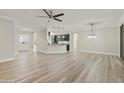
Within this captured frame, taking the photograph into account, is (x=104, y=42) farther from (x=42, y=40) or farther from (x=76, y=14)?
(x=42, y=40)

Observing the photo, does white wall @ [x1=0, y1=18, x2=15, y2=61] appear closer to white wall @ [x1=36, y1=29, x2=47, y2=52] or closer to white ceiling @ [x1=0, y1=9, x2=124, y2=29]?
white ceiling @ [x1=0, y1=9, x2=124, y2=29]

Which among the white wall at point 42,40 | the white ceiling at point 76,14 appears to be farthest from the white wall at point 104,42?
the white wall at point 42,40

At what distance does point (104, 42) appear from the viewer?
9.71 m

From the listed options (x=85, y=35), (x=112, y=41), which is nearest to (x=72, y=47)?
(x=85, y=35)

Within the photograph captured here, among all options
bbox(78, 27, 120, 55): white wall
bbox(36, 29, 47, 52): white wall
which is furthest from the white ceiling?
bbox(36, 29, 47, 52): white wall

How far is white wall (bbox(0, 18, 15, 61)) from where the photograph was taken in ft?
19.0

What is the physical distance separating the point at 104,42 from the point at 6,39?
8264 mm

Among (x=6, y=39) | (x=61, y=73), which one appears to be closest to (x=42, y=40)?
(x=6, y=39)

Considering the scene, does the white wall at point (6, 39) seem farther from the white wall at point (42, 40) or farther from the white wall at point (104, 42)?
the white wall at point (104, 42)

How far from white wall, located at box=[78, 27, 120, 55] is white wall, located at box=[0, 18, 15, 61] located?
7.91m

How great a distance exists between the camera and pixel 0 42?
226 inches

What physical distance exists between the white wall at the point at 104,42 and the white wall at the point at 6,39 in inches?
311

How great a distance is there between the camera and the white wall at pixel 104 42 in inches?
344
